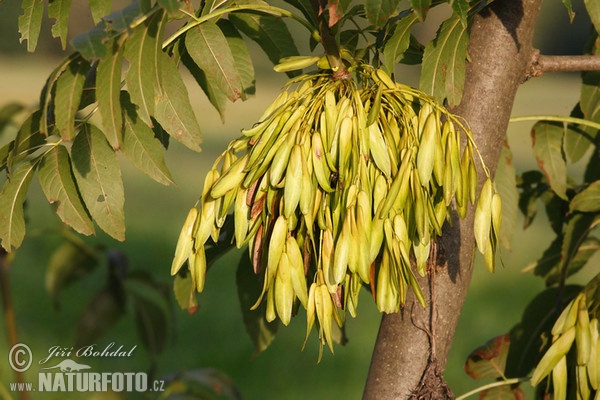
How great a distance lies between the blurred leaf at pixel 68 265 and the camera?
118 centimetres

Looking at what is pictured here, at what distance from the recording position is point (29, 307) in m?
2.57

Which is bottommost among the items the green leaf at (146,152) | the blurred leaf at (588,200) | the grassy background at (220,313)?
the grassy background at (220,313)

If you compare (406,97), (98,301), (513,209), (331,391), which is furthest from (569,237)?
(331,391)

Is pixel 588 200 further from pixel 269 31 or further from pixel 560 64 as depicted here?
pixel 269 31

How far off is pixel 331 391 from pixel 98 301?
1.17m

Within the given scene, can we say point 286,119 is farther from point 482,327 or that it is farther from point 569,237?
point 482,327

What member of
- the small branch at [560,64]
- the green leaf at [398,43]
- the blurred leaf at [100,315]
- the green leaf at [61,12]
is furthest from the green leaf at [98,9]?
the blurred leaf at [100,315]

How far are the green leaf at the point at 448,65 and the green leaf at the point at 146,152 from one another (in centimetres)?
25

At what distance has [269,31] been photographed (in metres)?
0.79

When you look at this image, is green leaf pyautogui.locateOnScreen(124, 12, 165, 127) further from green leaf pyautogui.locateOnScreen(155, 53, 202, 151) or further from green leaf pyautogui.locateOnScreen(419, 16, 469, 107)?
green leaf pyautogui.locateOnScreen(419, 16, 469, 107)

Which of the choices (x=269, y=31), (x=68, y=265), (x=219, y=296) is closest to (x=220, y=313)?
(x=219, y=296)

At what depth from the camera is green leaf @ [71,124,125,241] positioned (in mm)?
679

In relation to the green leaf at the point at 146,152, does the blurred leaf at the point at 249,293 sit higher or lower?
lower

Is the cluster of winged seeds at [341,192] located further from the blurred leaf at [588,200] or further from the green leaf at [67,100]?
the blurred leaf at [588,200]
